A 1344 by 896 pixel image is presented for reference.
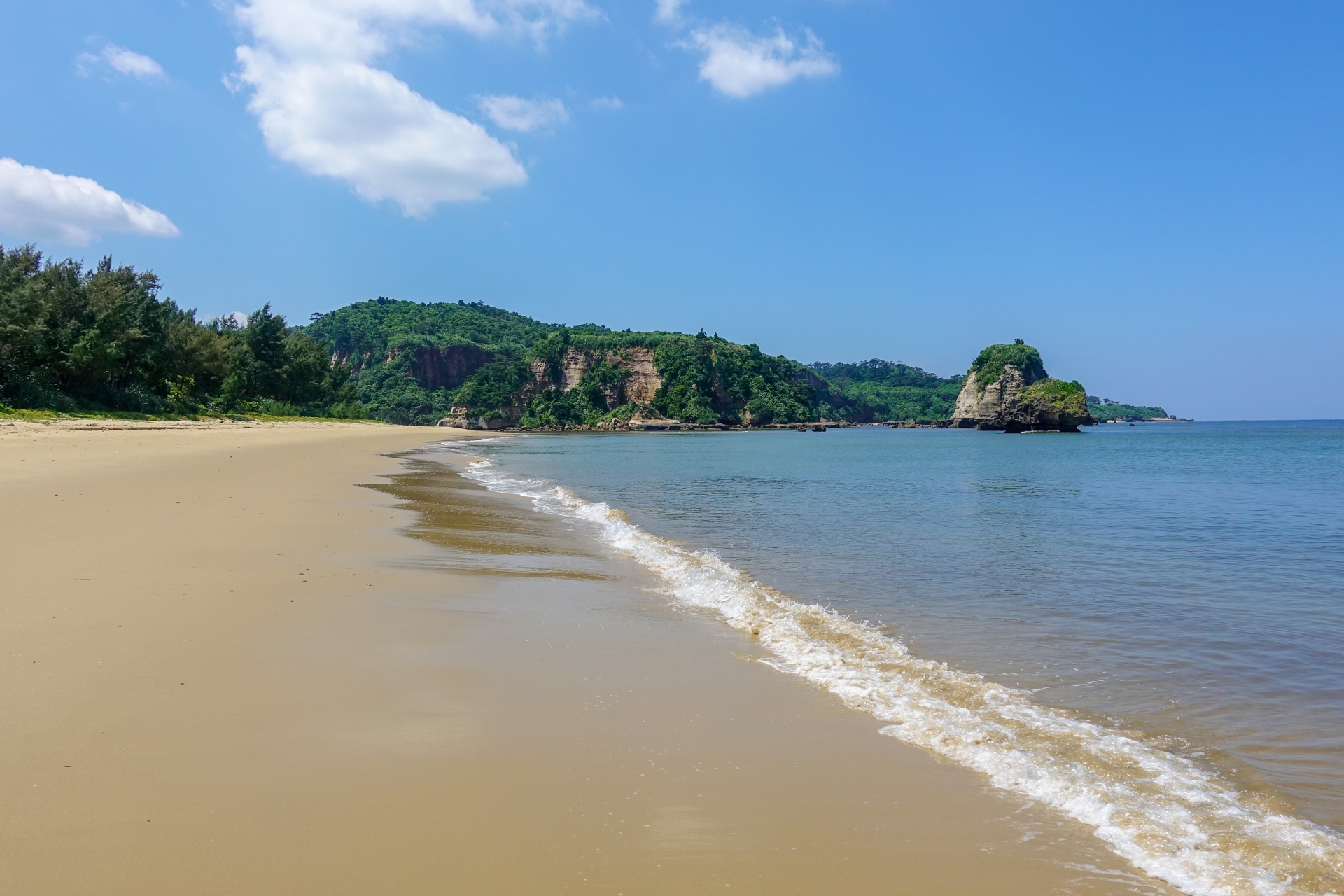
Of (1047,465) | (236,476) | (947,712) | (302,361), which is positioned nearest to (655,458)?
(1047,465)

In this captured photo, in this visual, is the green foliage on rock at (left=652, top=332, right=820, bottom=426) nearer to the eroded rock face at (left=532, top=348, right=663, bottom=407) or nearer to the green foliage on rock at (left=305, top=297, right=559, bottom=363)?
the eroded rock face at (left=532, top=348, right=663, bottom=407)

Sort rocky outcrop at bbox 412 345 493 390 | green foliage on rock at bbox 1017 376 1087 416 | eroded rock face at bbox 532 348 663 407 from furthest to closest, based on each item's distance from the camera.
→ rocky outcrop at bbox 412 345 493 390
eroded rock face at bbox 532 348 663 407
green foliage on rock at bbox 1017 376 1087 416

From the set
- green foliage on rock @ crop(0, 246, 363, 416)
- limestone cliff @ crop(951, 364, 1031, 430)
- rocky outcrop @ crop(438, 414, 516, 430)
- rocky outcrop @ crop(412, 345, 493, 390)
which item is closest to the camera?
green foliage on rock @ crop(0, 246, 363, 416)

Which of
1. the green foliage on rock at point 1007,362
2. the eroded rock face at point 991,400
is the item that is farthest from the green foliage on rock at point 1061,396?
the green foliage on rock at point 1007,362

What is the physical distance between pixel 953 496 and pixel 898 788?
60.8ft

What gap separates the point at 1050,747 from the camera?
13.9 ft

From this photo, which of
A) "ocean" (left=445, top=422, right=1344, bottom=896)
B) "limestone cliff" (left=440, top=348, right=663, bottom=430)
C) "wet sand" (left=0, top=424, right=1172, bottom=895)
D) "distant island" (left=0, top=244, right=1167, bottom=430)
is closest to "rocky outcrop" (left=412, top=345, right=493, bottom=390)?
"distant island" (left=0, top=244, right=1167, bottom=430)

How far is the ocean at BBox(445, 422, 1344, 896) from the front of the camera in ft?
11.8

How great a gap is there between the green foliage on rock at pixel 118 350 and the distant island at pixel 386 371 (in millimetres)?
98

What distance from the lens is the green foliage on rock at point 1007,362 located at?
130 metres

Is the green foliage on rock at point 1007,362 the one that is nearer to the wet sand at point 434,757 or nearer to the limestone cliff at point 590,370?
the limestone cliff at point 590,370

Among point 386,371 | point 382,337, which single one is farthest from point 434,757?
point 382,337

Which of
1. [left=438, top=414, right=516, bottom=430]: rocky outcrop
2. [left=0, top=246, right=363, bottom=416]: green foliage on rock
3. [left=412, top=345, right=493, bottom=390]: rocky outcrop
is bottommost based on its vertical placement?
[left=438, top=414, right=516, bottom=430]: rocky outcrop

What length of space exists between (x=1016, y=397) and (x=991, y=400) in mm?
10381
